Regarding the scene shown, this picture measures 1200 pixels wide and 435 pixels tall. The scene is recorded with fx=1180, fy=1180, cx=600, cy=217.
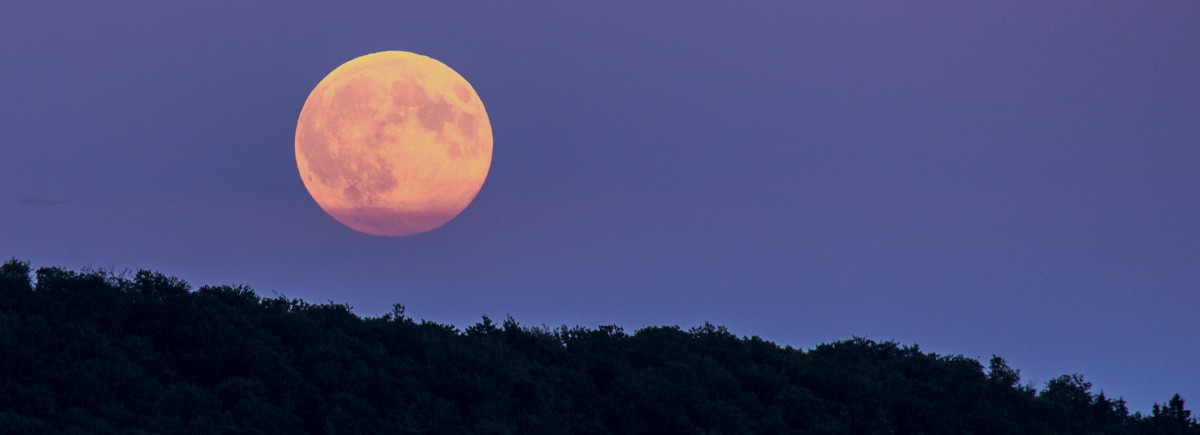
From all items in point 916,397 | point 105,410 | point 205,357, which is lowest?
point 105,410

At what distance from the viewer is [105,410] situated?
3878 centimetres

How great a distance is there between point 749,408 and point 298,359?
1866 centimetres

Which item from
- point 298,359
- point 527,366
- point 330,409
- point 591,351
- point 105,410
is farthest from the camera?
point 591,351

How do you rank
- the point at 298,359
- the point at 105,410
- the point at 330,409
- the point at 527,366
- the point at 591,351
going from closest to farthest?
the point at 105,410
the point at 330,409
the point at 298,359
the point at 527,366
the point at 591,351

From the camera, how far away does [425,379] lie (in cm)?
4669

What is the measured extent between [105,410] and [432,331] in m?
15.9

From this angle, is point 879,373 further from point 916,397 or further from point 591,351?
point 591,351

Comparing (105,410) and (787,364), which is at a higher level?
(787,364)

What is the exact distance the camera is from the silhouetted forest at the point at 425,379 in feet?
132

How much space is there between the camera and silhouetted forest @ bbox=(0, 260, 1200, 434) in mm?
40375

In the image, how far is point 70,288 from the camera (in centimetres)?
4481

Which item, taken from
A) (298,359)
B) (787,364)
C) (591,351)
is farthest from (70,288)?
(787,364)

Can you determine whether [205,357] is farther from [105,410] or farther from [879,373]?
[879,373]

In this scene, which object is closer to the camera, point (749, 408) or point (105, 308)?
point (105, 308)
